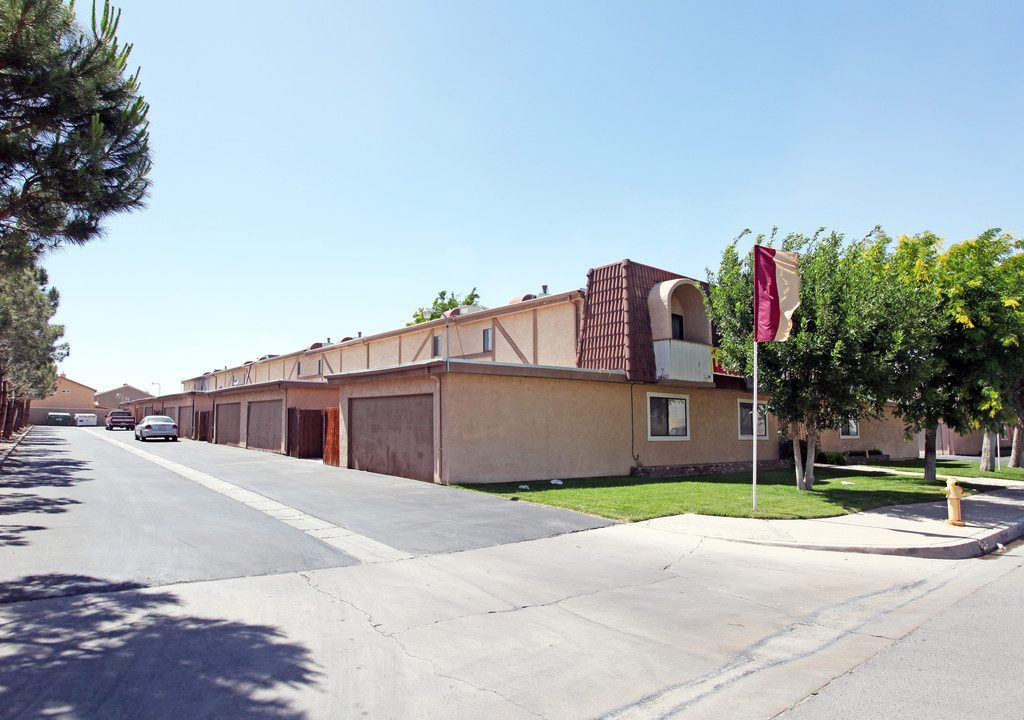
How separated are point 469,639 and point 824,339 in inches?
423

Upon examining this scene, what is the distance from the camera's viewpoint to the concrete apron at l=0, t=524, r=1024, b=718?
414 centimetres

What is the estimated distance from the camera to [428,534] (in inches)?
383

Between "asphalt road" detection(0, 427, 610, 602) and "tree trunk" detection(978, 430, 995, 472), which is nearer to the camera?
"asphalt road" detection(0, 427, 610, 602)

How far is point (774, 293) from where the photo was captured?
12719mm

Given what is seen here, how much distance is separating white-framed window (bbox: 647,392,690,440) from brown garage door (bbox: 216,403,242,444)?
72.5 ft

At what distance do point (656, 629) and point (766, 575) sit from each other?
289cm

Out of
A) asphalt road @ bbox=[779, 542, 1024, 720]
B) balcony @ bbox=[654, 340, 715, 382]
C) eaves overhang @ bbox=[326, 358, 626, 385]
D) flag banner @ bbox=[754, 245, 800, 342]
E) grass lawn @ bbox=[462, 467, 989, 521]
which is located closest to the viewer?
asphalt road @ bbox=[779, 542, 1024, 720]

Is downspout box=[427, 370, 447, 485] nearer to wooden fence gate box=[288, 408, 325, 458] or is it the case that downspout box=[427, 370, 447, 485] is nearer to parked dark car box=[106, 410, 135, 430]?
wooden fence gate box=[288, 408, 325, 458]

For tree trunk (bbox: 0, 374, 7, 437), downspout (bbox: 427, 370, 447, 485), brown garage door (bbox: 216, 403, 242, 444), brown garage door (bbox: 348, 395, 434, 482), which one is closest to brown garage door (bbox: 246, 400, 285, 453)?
brown garage door (bbox: 216, 403, 242, 444)

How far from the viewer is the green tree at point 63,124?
6.37m

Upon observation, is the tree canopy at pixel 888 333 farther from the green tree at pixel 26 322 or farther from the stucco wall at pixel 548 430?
the green tree at pixel 26 322

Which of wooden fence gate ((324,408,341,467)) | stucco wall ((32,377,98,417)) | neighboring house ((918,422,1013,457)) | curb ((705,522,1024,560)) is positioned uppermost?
stucco wall ((32,377,98,417))

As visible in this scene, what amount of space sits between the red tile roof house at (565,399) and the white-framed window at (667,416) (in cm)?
5

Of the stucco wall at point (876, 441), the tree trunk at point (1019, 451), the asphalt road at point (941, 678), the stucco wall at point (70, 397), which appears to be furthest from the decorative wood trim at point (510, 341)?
the stucco wall at point (70, 397)
